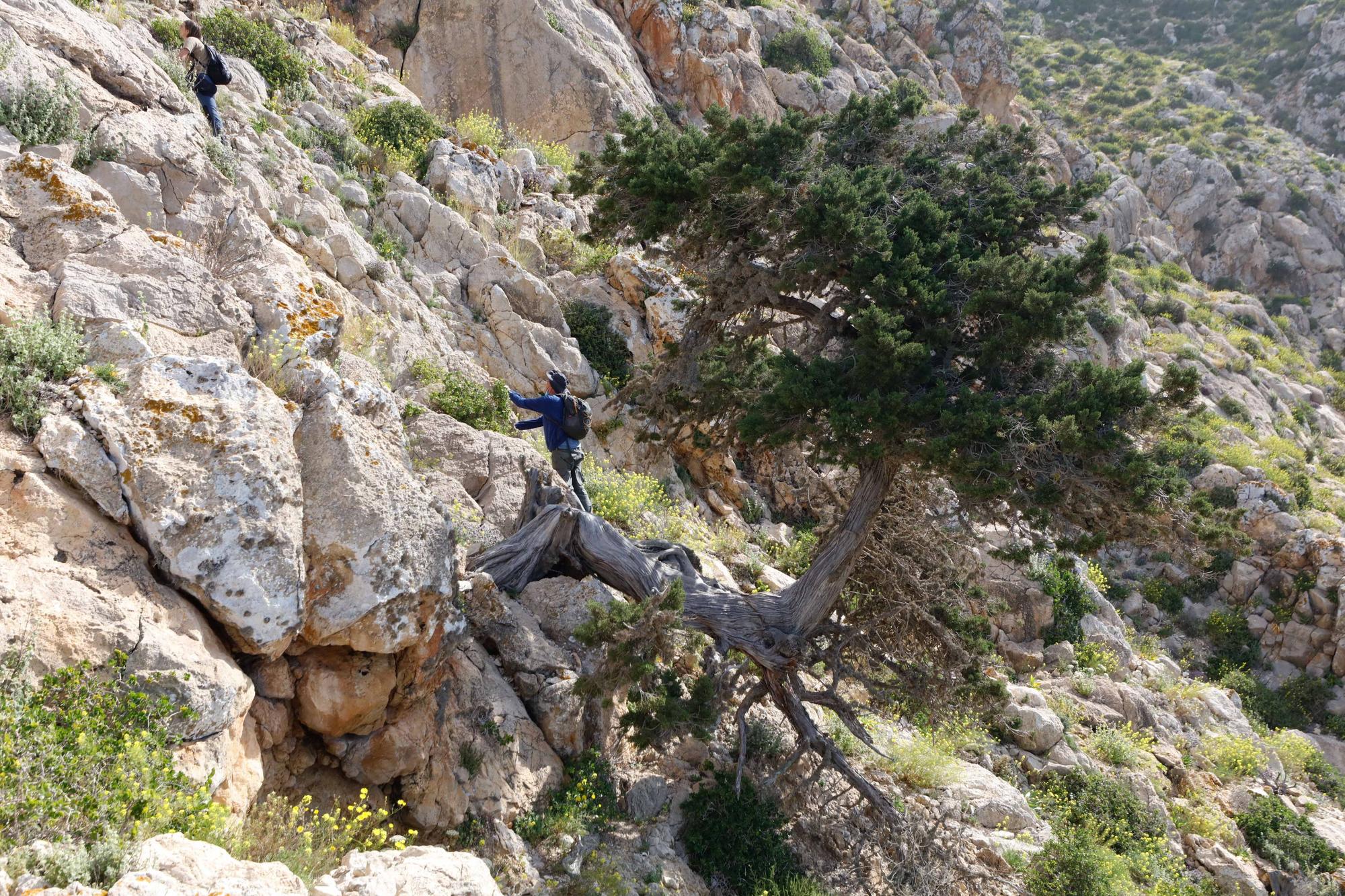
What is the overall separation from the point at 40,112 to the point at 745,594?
25.0 ft

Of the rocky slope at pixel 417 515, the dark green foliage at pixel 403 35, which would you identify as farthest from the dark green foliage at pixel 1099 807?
the dark green foliage at pixel 403 35

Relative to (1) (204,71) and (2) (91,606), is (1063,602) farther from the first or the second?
(1) (204,71)

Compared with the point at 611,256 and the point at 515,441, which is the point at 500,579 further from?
the point at 611,256

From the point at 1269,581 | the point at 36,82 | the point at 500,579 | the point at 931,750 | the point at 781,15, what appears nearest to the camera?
the point at 36,82

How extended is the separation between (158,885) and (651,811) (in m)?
4.56

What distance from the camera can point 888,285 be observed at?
279 inches

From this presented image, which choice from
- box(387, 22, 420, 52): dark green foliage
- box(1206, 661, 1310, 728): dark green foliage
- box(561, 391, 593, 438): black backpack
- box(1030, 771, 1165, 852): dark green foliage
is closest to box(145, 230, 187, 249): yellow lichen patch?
box(561, 391, 593, 438): black backpack

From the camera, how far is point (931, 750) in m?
9.09

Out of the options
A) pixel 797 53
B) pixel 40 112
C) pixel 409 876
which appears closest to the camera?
pixel 409 876

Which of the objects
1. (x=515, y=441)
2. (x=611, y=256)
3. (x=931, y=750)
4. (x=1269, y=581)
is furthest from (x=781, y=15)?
(x=931, y=750)

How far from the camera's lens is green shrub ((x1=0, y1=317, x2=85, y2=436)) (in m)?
4.27

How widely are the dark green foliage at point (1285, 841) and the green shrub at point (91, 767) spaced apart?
45.8ft

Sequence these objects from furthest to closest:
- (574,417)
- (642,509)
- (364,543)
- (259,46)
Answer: (259,46)
(642,509)
(574,417)
(364,543)

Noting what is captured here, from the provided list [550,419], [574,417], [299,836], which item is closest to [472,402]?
[550,419]
